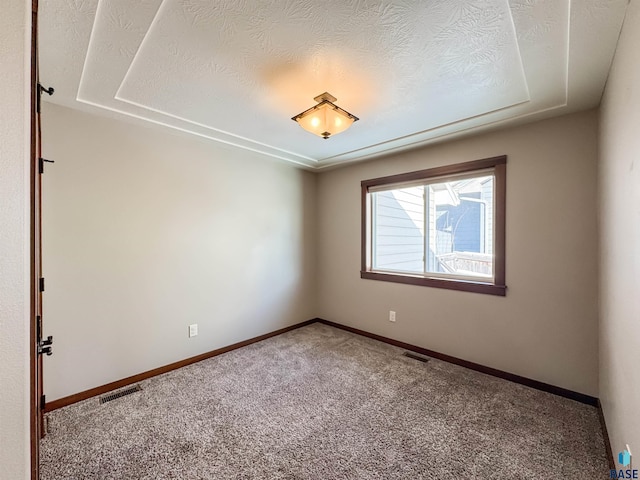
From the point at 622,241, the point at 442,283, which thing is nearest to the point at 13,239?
the point at 622,241

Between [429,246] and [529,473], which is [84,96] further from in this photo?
[529,473]

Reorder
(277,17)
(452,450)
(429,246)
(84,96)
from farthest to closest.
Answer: (429,246)
(84,96)
(452,450)
(277,17)

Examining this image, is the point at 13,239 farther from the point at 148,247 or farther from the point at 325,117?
the point at 148,247

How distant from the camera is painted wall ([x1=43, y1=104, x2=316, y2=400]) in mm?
2271

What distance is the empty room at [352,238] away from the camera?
53.5 inches

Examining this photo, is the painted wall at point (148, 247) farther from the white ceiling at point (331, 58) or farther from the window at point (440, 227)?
the window at point (440, 227)

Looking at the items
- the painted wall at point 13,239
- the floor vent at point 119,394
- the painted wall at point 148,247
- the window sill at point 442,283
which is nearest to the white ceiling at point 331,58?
the painted wall at point 148,247

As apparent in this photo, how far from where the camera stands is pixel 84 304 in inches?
93.5

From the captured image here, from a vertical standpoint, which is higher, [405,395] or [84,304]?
[84,304]

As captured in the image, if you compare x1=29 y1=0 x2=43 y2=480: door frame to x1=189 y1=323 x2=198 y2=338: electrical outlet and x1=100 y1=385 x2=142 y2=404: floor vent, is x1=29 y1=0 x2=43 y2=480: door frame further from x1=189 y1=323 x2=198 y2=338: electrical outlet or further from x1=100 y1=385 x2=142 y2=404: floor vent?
x1=189 y1=323 x2=198 y2=338: electrical outlet

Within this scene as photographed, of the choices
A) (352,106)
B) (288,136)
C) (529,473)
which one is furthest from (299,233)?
(529,473)

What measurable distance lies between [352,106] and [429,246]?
1870mm

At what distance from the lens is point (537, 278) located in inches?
100

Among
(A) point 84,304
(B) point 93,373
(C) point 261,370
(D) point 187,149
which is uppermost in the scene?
(D) point 187,149
